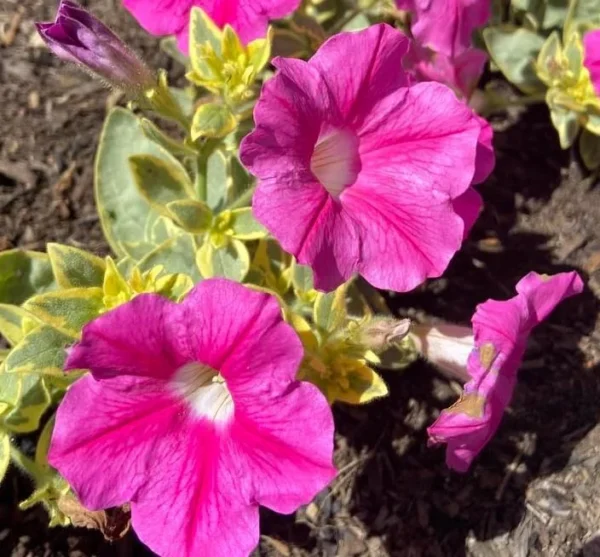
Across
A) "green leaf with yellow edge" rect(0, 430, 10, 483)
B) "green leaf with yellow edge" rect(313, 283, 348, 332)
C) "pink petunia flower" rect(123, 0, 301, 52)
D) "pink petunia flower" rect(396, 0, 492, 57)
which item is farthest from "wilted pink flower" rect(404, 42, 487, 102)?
"green leaf with yellow edge" rect(0, 430, 10, 483)

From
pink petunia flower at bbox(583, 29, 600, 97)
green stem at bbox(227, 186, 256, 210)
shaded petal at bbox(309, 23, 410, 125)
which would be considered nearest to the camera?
shaded petal at bbox(309, 23, 410, 125)

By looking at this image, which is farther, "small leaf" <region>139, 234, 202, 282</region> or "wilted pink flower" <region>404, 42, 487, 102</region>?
"wilted pink flower" <region>404, 42, 487, 102</region>

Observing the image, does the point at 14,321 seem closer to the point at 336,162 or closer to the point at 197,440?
the point at 197,440

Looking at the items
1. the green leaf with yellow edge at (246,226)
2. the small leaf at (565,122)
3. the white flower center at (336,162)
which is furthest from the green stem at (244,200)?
the small leaf at (565,122)

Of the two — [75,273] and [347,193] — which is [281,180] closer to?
[347,193]

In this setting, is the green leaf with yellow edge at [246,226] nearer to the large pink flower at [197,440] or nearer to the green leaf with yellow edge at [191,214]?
the green leaf with yellow edge at [191,214]

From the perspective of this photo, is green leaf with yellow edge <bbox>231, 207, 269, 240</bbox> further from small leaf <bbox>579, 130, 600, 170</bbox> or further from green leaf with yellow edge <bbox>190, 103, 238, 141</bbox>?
small leaf <bbox>579, 130, 600, 170</bbox>

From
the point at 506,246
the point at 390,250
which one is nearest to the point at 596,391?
the point at 506,246
